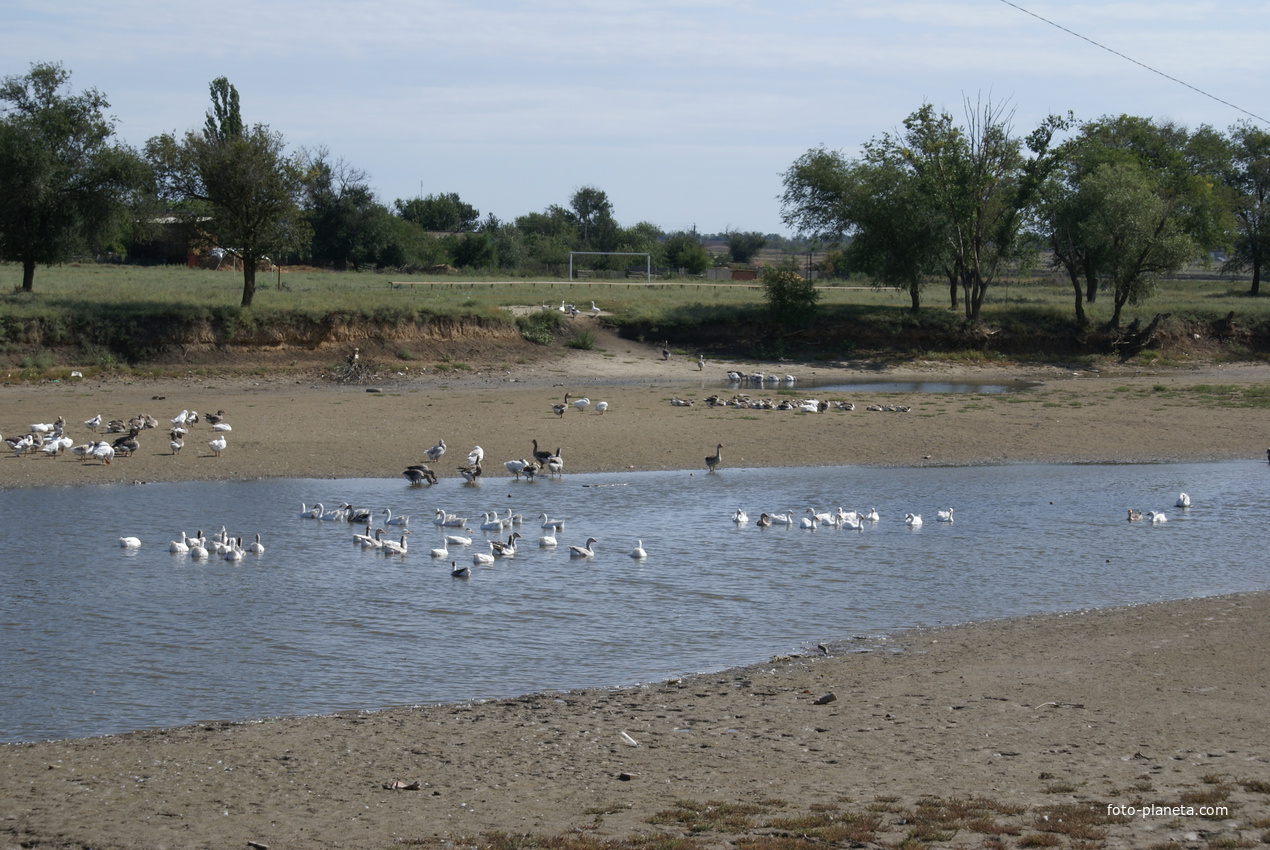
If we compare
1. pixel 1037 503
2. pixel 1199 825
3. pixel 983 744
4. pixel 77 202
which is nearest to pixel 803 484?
pixel 1037 503

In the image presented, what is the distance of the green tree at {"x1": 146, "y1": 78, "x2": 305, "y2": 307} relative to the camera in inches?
1414

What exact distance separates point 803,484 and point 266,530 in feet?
33.4

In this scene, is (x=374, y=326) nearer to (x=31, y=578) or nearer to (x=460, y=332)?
(x=460, y=332)

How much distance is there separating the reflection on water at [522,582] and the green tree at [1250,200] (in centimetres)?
5111

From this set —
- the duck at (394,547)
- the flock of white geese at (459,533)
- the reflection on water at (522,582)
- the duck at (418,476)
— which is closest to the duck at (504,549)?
the flock of white geese at (459,533)

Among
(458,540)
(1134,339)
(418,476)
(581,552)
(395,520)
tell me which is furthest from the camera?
(1134,339)

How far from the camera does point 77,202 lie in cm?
3797

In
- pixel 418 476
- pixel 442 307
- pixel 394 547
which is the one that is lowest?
pixel 394 547

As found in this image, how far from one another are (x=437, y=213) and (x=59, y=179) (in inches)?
3180

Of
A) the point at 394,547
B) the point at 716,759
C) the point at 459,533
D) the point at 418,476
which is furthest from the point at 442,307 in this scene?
the point at 716,759

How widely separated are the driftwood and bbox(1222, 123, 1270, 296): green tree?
74.8 feet

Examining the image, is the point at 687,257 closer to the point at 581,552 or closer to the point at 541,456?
the point at 541,456

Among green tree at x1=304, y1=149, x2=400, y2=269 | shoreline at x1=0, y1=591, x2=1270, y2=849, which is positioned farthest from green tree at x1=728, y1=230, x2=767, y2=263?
shoreline at x1=0, y1=591, x2=1270, y2=849

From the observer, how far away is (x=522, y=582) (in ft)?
46.5
